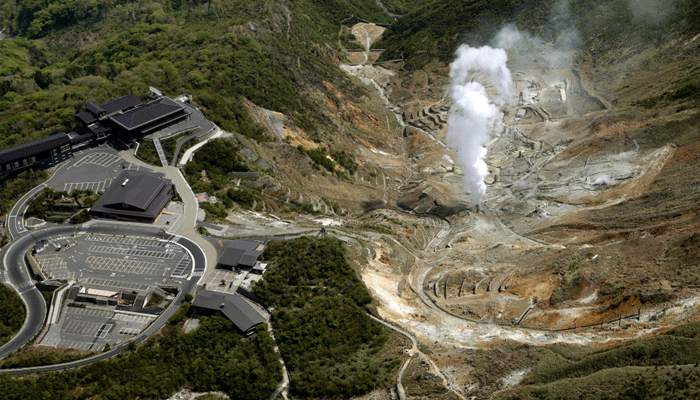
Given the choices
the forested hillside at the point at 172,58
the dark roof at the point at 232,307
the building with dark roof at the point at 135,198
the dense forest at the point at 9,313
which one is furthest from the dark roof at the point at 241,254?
the forested hillside at the point at 172,58

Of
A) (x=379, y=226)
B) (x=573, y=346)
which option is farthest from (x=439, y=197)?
(x=573, y=346)

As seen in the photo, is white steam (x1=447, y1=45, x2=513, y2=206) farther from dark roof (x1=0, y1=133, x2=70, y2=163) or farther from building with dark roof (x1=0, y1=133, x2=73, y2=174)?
dark roof (x1=0, y1=133, x2=70, y2=163)

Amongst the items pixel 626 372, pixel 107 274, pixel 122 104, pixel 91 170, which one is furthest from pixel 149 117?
pixel 626 372

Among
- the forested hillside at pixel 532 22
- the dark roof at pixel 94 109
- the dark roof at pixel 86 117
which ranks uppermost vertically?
the forested hillside at pixel 532 22

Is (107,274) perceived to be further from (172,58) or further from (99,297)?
(172,58)

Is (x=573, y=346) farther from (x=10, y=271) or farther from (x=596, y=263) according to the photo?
(x=10, y=271)

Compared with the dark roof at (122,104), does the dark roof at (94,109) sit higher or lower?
lower

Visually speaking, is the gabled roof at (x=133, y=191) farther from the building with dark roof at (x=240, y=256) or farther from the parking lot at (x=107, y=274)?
the building with dark roof at (x=240, y=256)
